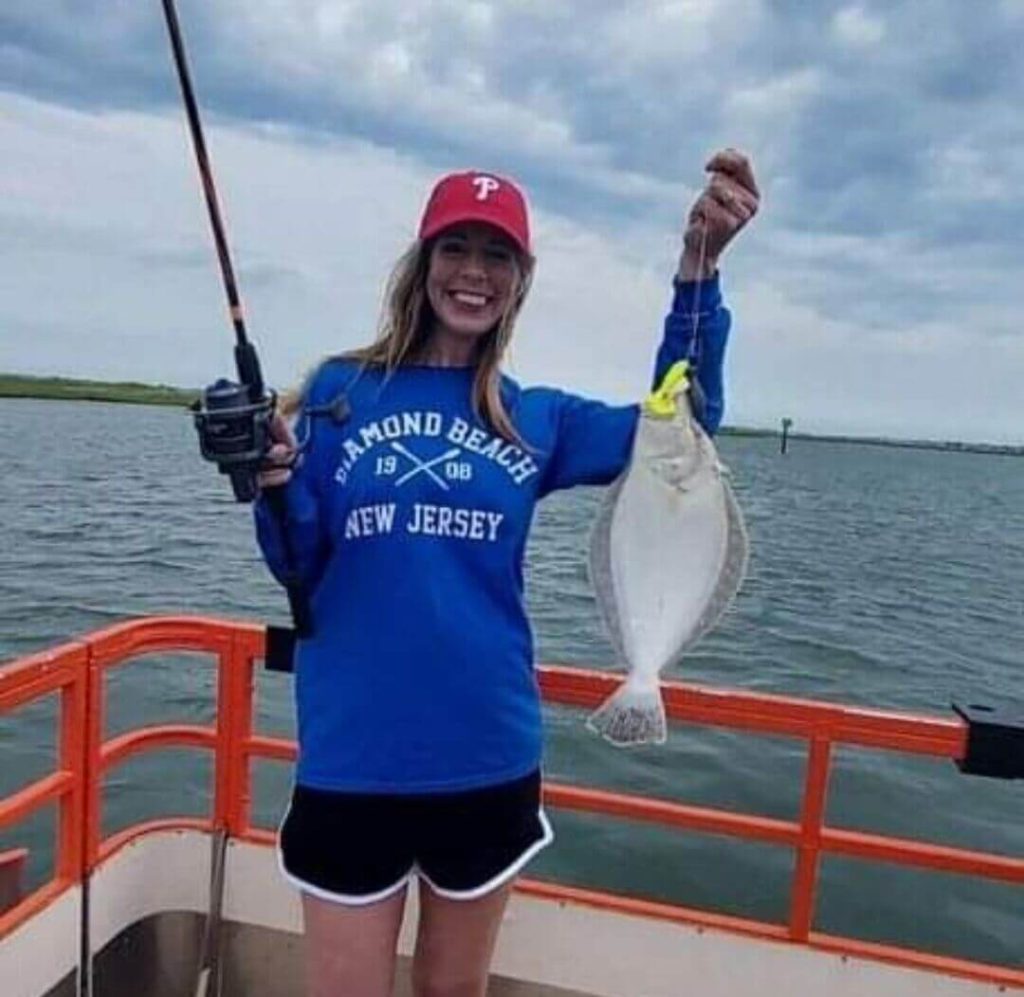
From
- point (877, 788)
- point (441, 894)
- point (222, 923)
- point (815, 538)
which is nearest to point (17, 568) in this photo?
point (877, 788)

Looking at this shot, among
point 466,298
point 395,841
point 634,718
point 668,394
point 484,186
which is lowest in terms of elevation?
point 395,841

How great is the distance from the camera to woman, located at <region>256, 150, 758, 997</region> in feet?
7.25

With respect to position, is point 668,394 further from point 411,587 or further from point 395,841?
point 395,841

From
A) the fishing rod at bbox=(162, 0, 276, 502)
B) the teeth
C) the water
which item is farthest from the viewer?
the water

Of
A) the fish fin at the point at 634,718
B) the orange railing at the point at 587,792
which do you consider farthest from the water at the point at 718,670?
the fish fin at the point at 634,718

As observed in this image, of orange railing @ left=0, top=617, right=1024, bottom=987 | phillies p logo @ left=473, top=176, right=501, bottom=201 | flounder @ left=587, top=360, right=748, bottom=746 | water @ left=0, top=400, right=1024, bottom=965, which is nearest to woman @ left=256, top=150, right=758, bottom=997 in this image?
phillies p logo @ left=473, top=176, right=501, bottom=201

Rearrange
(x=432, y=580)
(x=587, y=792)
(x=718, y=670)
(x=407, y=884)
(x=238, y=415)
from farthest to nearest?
(x=718, y=670)
(x=587, y=792)
(x=407, y=884)
(x=432, y=580)
(x=238, y=415)

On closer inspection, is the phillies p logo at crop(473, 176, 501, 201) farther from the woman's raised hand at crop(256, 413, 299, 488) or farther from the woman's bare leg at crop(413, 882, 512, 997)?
the woman's bare leg at crop(413, 882, 512, 997)

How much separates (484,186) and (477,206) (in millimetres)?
55

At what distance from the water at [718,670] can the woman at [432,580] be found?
476cm

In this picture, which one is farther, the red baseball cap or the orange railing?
the orange railing

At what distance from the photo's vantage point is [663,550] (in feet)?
7.50

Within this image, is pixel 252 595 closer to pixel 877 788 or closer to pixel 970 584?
pixel 877 788

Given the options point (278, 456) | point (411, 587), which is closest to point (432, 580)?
point (411, 587)
